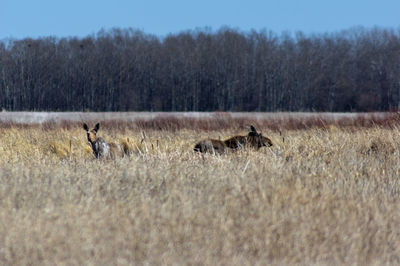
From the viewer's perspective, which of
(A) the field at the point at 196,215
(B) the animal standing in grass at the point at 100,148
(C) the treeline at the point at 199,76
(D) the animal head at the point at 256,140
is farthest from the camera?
(C) the treeline at the point at 199,76

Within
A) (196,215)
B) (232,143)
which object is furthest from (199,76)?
(196,215)

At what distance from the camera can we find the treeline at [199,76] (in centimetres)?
5100

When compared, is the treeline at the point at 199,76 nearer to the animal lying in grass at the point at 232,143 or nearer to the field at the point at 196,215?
the animal lying in grass at the point at 232,143

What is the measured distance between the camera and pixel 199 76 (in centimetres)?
5294

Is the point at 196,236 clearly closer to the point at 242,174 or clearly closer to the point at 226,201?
the point at 226,201

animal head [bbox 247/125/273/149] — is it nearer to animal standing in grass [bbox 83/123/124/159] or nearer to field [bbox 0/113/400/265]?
animal standing in grass [bbox 83/123/124/159]

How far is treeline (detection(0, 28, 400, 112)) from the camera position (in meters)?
51.0

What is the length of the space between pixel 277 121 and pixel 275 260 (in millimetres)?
13718

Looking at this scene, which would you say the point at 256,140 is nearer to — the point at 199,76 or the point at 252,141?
the point at 252,141

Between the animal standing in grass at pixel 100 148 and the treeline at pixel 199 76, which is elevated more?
the treeline at pixel 199 76

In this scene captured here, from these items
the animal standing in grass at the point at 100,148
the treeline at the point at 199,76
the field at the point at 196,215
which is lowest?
the field at the point at 196,215

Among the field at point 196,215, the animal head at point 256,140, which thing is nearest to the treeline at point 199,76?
the animal head at point 256,140

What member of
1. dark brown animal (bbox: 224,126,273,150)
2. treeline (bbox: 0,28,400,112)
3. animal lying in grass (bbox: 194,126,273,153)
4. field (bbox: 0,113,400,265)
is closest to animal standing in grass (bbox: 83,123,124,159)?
animal lying in grass (bbox: 194,126,273,153)

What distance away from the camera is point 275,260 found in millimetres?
3436
